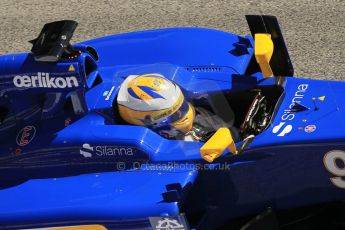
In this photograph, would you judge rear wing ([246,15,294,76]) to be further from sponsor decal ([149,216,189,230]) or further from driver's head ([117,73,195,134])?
sponsor decal ([149,216,189,230])

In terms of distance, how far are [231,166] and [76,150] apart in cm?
103

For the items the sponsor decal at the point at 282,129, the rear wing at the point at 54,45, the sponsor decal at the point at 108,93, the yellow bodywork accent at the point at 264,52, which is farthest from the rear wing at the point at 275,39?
the rear wing at the point at 54,45

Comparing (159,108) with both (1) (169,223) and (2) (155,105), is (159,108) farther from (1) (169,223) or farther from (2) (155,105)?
(1) (169,223)

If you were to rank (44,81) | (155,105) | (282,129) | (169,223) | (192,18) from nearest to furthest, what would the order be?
(169,223) < (282,129) < (155,105) < (44,81) < (192,18)

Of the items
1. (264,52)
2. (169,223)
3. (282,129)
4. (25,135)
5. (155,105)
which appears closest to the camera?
(169,223)

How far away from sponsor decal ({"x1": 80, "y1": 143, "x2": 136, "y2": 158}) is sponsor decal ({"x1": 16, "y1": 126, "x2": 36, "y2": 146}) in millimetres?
419

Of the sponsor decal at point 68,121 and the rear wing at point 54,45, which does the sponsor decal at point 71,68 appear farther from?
the sponsor decal at point 68,121

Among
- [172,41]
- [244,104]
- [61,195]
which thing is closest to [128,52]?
[172,41]

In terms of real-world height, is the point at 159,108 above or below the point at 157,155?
above

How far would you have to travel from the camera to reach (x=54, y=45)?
4414 mm

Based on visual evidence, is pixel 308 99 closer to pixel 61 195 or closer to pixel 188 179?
pixel 188 179

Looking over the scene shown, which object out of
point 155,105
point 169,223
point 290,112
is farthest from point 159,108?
point 290,112

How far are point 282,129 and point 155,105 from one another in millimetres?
833

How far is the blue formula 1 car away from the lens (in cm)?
413
